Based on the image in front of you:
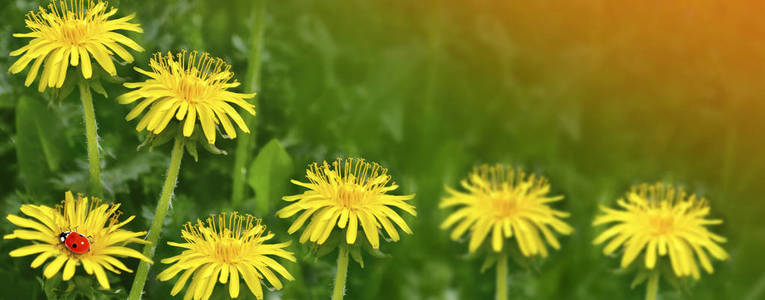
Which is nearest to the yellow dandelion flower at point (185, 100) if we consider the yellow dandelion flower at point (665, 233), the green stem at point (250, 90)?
the green stem at point (250, 90)

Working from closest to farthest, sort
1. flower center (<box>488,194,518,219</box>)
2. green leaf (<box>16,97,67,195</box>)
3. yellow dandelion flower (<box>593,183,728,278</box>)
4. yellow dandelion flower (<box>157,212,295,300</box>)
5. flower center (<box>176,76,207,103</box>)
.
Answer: yellow dandelion flower (<box>157,212,295,300</box>) → flower center (<box>176,76,207,103</box>) → yellow dandelion flower (<box>593,183,728,278</box>) → flower center (<box>488,194,518,219</box>) → green leaf (<box>16,97,67,195</box>)

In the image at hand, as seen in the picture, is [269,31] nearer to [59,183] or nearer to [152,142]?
→ [59,183]

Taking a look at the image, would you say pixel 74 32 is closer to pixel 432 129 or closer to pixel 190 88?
pixel 190 88

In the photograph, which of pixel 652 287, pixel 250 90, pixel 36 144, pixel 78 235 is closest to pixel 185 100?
pixel 78 235

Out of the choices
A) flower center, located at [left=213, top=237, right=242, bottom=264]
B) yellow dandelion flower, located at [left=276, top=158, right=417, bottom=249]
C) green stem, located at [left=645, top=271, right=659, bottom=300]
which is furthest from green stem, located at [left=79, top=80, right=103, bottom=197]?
green stem, located at [left=645, top=271, right=659, bottom=300]

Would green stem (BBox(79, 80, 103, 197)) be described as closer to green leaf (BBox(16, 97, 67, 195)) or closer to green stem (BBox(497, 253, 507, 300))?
green leaf (BBox(16, 97, 67, 195))

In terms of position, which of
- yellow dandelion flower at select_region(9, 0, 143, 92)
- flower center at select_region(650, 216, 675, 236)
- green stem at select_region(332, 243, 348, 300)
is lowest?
green stem at select_region(332, 243, 348, 300)
